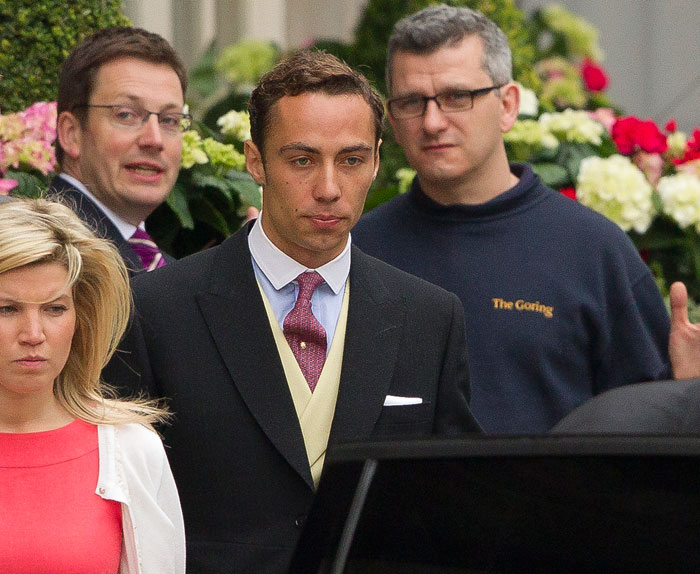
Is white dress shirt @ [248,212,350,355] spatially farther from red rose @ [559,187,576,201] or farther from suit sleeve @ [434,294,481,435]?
red rose @ [559,187,576,201]

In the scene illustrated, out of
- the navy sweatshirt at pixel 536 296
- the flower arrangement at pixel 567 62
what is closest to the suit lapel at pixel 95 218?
the navy sweatshirt at pixel 536 296

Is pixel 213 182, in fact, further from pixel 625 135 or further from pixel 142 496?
pixel 142 496

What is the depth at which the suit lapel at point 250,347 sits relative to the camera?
10.1 feet

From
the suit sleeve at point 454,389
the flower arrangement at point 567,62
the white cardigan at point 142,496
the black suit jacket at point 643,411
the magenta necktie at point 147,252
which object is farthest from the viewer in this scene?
the flower arrangement at point 567,62

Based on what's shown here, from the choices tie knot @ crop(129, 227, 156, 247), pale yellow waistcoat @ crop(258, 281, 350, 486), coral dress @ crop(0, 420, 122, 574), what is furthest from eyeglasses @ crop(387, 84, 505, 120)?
coral dress @ crop(0, 420, 122, 574)

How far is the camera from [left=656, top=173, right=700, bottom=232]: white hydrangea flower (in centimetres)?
557

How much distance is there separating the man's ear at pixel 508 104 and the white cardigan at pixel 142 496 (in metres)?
2.21

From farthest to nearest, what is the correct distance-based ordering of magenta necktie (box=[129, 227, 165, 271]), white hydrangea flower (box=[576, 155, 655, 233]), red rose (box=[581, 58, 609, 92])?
red rose (box=[581, 58, 609, 92]) → white hydrangea flower (box=[576, 155, 655, 233]) → magenta necktie (box=[129, 227, 165, 271])

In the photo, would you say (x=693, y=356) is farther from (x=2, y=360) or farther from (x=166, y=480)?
(x=2, y=360)

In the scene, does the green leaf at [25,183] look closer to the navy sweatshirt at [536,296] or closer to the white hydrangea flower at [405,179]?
the navy sweatshirt at [536,296]

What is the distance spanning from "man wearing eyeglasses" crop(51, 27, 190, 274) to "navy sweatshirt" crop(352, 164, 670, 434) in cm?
74

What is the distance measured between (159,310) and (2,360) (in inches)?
18.2

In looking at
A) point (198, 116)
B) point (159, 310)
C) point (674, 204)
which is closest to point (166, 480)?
point (159, 310)

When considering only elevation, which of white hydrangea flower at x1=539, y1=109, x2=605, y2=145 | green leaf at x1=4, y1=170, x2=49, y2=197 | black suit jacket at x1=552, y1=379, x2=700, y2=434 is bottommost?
white hydrangea flower at x1=539, y1=109, x2=605, y2=145
